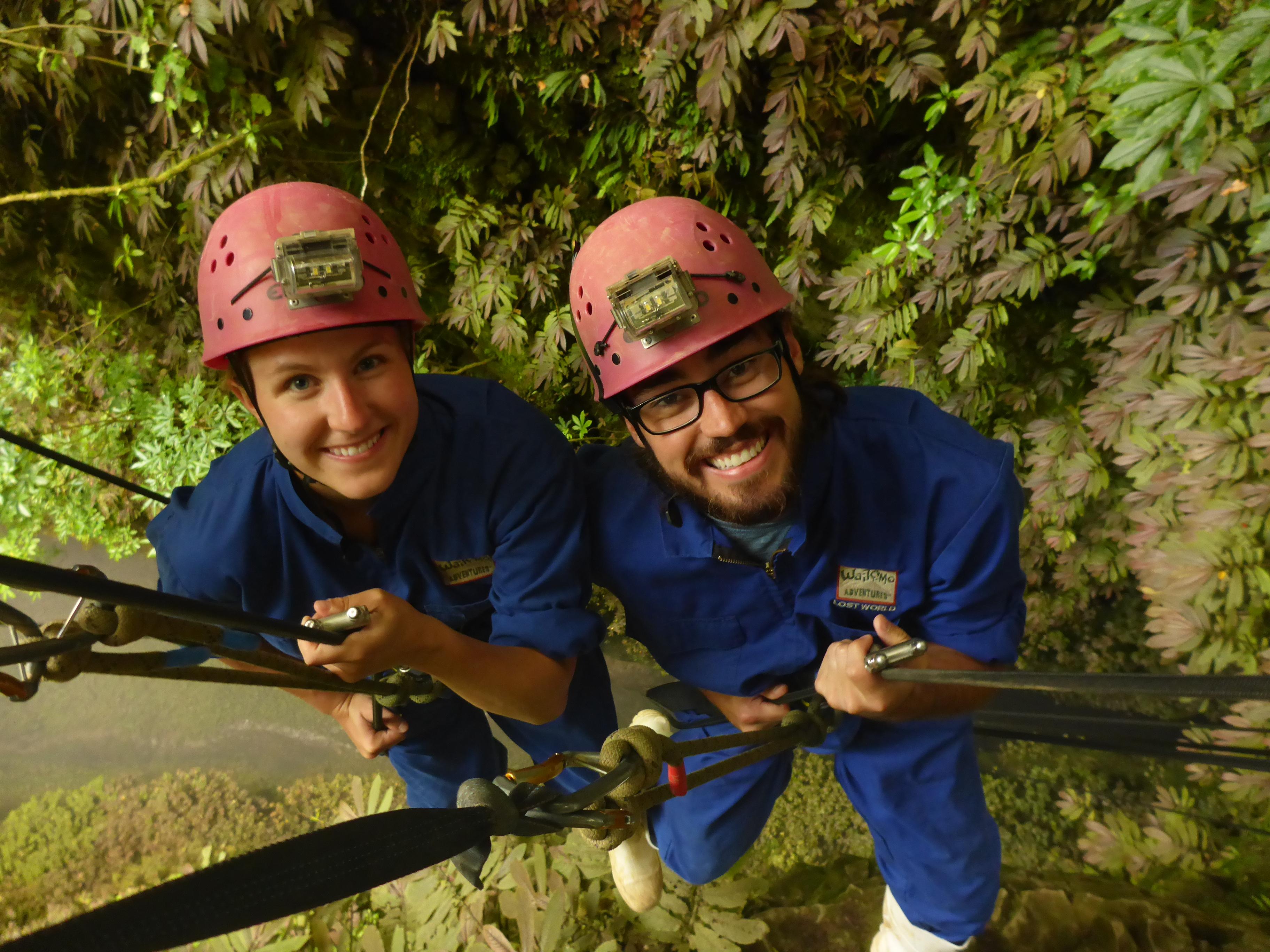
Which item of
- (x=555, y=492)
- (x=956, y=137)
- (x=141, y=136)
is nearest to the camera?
(x=555, y=492)

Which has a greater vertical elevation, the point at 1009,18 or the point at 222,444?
the point at 1009,18

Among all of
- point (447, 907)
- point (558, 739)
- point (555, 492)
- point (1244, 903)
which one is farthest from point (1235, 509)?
point (447, 907)

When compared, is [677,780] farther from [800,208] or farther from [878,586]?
[800,208]

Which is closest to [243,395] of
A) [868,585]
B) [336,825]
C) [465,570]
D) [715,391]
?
[465,570]

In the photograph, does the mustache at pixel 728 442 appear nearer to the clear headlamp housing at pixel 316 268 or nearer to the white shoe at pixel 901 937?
the clear headlamp housing at pixel 316 268

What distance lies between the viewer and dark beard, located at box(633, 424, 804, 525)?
1.24m

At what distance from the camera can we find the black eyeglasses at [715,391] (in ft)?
4.00

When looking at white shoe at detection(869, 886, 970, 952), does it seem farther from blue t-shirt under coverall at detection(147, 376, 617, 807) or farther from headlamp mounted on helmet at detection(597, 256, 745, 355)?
headlamp mounted on helmet at detection(597, 256, 745, 355)

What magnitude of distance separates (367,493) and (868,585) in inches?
36.9

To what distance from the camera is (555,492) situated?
1.30 metres

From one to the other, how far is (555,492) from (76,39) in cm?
177

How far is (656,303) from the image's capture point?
1.15 metres

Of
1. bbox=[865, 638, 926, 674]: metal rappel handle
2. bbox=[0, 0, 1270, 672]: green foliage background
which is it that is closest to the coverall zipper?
bbox=[865, 638, 926, 674]: metal rappel handle

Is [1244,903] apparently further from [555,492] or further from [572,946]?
[555,492]
